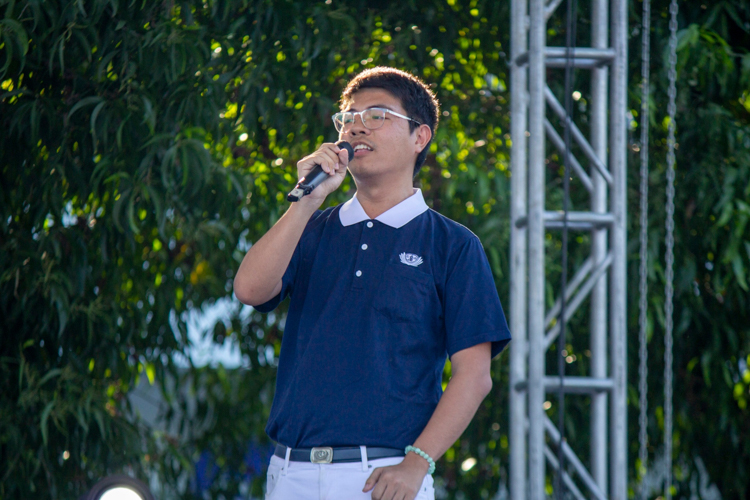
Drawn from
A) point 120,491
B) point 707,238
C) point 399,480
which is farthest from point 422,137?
point 707,238

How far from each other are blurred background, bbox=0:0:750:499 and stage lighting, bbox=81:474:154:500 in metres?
1.46

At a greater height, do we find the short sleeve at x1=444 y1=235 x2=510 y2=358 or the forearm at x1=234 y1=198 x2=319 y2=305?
the forearm at x1=234 y1=198 x2=319 y2=305

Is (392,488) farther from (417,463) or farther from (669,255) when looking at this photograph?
(669,255)

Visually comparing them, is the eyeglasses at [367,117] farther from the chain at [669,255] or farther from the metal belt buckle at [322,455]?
the chain at [669,255]

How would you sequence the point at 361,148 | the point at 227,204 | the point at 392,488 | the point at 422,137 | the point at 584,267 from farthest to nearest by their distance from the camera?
the point at 227,204, the point at 584,267, the point at 422,137, the point at 361,148, the point at 392,488

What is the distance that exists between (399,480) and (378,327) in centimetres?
25

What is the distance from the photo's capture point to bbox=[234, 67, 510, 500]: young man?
4.26 ft

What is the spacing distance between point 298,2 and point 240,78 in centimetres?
36

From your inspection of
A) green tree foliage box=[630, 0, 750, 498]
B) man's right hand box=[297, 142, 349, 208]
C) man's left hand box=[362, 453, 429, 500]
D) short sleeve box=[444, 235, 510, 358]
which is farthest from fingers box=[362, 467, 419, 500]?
green tree foliage box=[630, 0, 750, 498]

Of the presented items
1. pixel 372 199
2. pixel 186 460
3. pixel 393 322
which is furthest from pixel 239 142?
pixel 393 322

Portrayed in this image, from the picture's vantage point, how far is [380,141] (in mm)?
1486

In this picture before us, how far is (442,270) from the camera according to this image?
1.41m

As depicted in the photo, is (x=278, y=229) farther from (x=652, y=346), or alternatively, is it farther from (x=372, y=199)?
(x=652, y=346)

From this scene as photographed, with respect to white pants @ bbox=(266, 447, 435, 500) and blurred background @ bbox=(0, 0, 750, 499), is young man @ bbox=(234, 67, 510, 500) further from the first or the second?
blurred background @ bbox=(0, 0, 750, 499)
